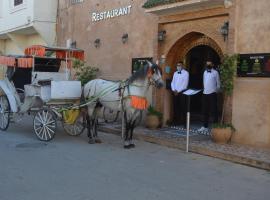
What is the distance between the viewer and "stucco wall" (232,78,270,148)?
1050 cm

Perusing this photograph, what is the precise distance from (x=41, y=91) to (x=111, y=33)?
17.7 ft

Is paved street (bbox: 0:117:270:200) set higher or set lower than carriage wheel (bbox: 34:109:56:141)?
lower

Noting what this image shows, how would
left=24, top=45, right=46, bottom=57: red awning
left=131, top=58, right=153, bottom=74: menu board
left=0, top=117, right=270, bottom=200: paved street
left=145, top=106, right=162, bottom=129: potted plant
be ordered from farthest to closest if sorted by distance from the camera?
left=131, top=58, right=153, bottom=74: menu board, left=145, top=106, right=162, bottom=129: potted plant, left=24, top=45, right=46, bottom=57: red awning, left=0, top=117, right=270, bottom=200: paved street

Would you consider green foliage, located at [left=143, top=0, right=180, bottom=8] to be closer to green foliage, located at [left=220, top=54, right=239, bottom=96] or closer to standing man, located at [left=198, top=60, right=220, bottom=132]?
standing man, located at [left=198, top=60, right=220, bottom=132]

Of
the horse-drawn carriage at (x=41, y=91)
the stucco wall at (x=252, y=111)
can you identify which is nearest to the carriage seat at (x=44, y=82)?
the horse-drawn carriage at (x=41, y=91)

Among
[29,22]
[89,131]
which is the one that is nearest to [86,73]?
[89,131]

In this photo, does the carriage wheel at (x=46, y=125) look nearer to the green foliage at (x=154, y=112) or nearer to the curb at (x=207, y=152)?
the curb at (x=207, y=152)

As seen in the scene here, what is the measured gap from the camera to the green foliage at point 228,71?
10.8m

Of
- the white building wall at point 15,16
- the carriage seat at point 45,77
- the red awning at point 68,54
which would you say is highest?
the white building wall at point 15,16

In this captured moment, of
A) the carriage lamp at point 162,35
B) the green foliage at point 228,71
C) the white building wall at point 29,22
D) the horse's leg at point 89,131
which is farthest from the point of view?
the white building wall at point 29,22

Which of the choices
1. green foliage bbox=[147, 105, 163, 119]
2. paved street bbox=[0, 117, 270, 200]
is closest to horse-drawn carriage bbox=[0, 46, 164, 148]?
paved street bbox=[0, 117, 270, 200]

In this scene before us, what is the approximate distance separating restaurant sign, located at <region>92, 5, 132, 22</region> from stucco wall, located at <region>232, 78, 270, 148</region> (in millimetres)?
5712

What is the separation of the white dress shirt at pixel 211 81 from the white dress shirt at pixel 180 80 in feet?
3.16

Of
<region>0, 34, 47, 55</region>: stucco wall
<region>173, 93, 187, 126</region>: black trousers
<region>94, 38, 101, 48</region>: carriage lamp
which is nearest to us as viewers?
<region>173, 93, 187, 126</region>: black trousers
